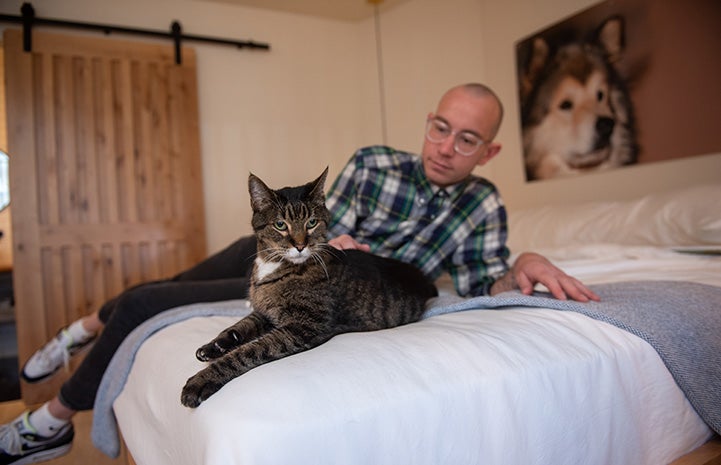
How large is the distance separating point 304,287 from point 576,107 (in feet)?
6.46

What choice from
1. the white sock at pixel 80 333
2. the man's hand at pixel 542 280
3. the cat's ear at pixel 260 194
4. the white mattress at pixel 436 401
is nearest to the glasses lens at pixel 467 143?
the man's hand at pixel 542 280

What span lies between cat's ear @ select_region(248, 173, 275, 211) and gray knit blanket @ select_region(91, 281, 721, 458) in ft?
1.09

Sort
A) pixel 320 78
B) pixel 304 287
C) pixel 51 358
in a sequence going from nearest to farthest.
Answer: pixel 304 287
pixel 51 358
pixel 320 78

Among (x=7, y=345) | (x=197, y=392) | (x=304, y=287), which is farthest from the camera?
(x=7, y=345)

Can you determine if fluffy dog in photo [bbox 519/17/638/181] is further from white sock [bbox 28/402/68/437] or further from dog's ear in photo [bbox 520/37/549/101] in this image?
white sock [bbox 28/402/68/437]

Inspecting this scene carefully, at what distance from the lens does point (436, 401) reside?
2.02 ft

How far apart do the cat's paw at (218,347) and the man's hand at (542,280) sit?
2.36ft

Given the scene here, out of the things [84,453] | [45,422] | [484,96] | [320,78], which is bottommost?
[84,453]

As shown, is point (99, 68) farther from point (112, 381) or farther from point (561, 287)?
point (561, 287)

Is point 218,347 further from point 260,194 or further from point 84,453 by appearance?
point 84,453

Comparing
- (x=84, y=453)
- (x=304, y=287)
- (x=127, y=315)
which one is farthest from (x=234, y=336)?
(x=84, y=453)

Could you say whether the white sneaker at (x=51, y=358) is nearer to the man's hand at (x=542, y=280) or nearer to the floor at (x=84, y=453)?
the floor at (x=84, y=453)

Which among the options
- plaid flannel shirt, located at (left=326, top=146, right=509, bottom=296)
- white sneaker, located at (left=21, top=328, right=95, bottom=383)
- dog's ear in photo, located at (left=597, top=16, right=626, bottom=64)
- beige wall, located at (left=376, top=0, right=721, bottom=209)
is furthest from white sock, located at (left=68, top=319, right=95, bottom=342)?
dog's ear in photo, located at (left=597, top=16, right=626, bottom=64)

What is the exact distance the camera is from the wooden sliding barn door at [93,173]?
8.77ft
